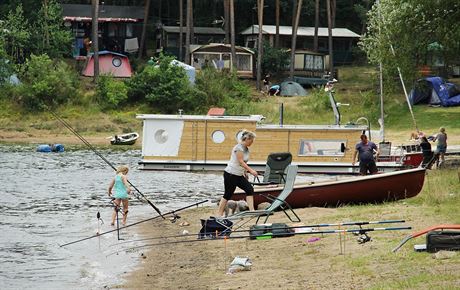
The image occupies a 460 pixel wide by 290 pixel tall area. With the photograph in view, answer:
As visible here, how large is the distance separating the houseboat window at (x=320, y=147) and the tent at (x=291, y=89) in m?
27.2

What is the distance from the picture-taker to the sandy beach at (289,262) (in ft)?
45.2

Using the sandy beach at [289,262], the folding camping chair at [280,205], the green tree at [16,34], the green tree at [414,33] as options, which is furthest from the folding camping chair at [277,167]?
the green tree at [16,34]

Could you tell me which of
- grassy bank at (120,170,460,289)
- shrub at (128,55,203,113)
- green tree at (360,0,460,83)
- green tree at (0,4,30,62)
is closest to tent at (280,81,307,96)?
shrub at (128,55,203,113)

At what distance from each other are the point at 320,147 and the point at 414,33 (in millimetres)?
6637

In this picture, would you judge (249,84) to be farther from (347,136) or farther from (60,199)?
(60,199)

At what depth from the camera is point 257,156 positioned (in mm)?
38750

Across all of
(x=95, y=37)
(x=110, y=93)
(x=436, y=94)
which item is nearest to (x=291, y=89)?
(x=436, y=94)

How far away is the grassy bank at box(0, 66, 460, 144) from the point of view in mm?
55375

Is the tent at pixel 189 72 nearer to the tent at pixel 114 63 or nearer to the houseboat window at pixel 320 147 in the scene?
the tent at pixel 114 63

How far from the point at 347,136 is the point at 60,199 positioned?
11.6m

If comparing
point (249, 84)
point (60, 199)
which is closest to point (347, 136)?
point (60, 199)

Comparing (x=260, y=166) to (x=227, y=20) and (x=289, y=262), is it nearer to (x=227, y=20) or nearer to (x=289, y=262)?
(x=289, y=262)

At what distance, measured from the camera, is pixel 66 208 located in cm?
2861

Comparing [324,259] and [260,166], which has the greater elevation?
[324,259]
